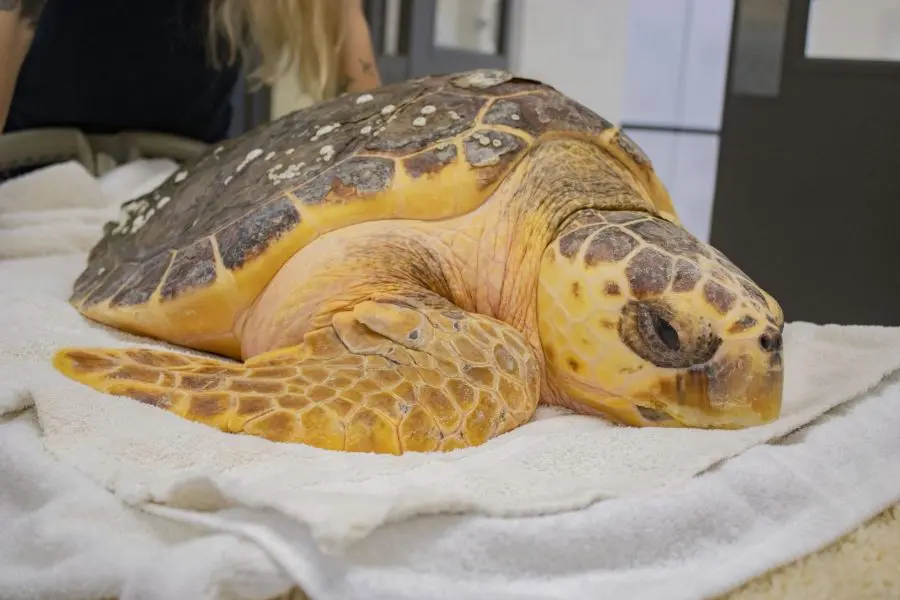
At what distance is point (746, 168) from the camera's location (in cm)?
112

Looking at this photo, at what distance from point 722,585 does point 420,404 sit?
24 centimetres

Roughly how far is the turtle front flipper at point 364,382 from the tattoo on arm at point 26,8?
683 mm

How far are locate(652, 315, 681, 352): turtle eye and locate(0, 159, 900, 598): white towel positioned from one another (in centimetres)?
8

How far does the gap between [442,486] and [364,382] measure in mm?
151

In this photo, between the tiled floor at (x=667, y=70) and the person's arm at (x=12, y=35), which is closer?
the person's arm at (x=12, y=35)

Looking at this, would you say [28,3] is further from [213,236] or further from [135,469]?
[135,469]

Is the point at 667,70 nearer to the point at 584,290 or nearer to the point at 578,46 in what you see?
the point at 578,46

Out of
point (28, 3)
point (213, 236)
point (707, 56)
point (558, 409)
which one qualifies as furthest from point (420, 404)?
point (707, 56)

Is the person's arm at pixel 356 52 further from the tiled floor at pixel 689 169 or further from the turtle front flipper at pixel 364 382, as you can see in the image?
the turtle front flipper at pixel 364 382

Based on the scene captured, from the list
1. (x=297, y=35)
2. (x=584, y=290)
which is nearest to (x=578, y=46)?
(x=297, y=35)

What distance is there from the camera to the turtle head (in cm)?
65

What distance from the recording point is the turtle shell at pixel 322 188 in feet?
2.58

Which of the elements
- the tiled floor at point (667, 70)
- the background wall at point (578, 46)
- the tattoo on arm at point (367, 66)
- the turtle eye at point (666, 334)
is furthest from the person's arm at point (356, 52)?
the tiled floor at point (667, 70)

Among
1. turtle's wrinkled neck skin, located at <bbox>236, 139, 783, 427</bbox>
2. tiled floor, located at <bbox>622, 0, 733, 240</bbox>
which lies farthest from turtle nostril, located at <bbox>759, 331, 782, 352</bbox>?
tiled floor, located at <bbox>622, 0, 733, 240</bbox>
